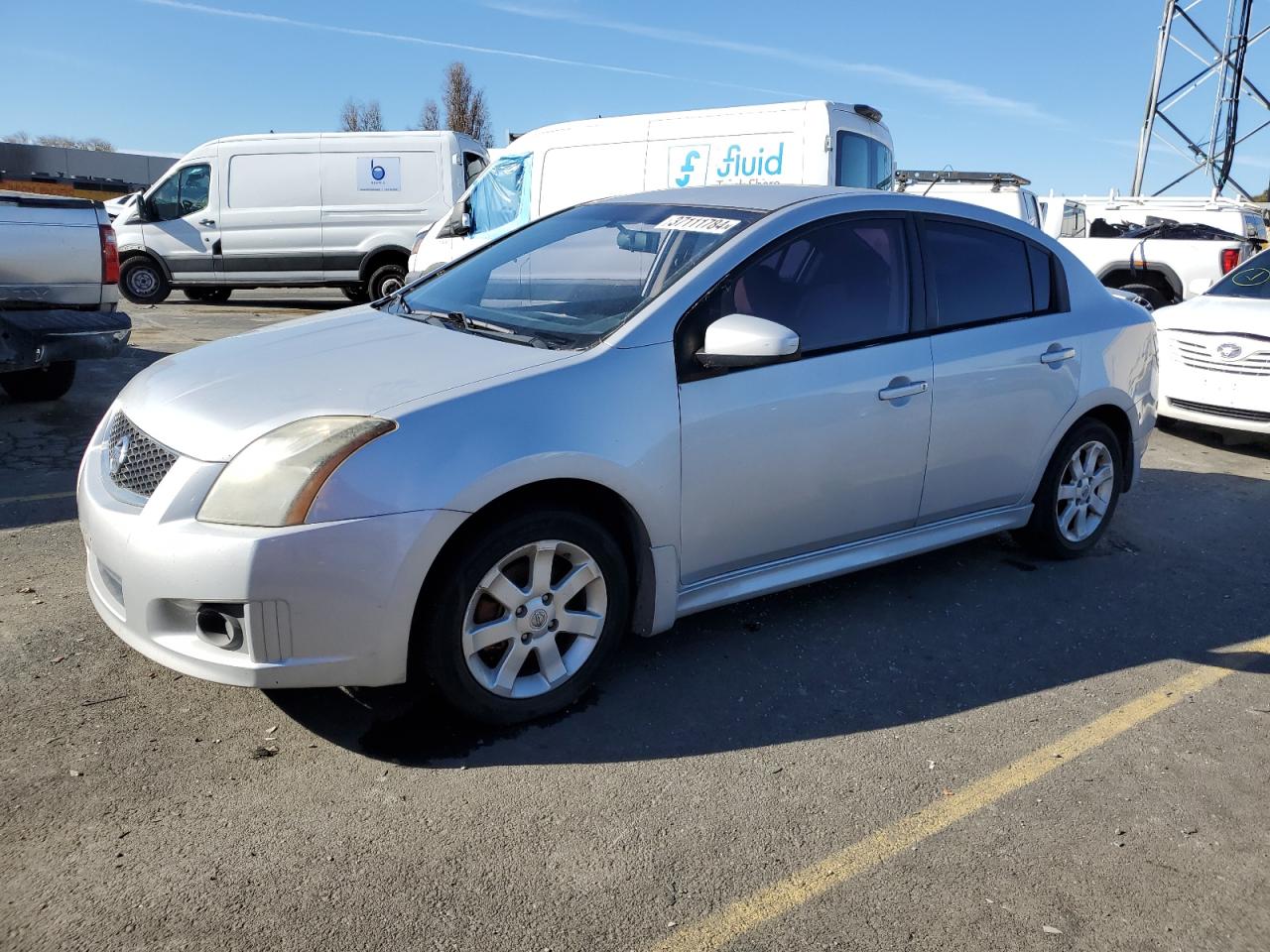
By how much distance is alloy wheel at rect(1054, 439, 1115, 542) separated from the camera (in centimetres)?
499

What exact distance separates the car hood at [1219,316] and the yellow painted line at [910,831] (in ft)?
15.7

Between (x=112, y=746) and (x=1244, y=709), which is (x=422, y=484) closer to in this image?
(x=112, y=746)

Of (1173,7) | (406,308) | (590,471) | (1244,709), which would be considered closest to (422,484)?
(590,471)

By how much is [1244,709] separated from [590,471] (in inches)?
96.7

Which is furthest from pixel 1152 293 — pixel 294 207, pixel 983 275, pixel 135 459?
pixel 135 459

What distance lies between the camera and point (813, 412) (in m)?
3.77

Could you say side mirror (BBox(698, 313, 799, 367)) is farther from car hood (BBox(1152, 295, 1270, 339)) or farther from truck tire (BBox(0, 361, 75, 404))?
truck tire (BBox(0, 361, 75, 404))

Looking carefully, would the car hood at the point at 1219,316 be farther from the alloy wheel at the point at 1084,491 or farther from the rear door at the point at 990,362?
the rear door at the point at 990,362

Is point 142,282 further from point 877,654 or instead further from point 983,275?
point 877,654

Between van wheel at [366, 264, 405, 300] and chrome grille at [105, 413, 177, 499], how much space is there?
1210 cm

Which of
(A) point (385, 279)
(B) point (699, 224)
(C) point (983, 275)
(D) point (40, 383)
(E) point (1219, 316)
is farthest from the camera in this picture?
(A) point (385, 279)

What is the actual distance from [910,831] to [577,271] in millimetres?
2338

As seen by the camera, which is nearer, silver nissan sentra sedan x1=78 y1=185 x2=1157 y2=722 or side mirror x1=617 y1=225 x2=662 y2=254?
silver nissan sentra sedan x1=78 y1=185 x2=1157 y2=722

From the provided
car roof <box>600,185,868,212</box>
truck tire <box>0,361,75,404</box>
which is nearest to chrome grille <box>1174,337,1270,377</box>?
car roof <box>600,185,868,212</box>
